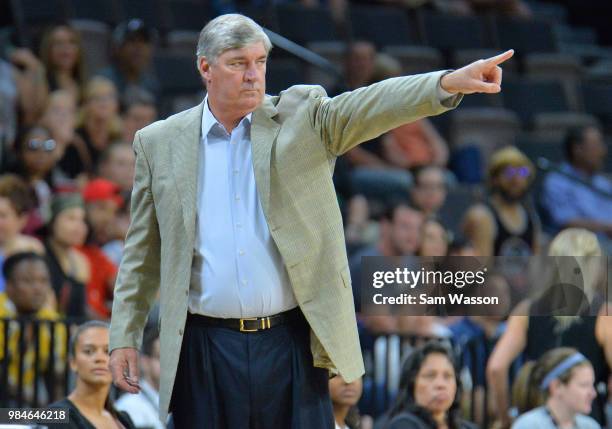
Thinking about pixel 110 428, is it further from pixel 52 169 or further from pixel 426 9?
pixel 426 9

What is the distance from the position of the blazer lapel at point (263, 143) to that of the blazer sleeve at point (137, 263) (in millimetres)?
326

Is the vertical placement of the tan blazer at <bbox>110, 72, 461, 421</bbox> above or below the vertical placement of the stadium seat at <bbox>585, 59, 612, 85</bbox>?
below

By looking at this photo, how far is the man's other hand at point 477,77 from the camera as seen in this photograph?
2.67 metres

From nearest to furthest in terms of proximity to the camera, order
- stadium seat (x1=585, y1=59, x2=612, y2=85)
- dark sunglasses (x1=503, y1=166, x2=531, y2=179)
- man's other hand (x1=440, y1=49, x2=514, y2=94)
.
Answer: man's other hand (x1=440, y1=49, x2=514, y2=94) < dark sunglasses (x1=503, y1=166, x2=531, y2=179) < stadium seat (x1=585, y1=59, x2=612, y2=85)

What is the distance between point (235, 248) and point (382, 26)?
21.8 ft

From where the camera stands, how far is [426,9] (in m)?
10.0

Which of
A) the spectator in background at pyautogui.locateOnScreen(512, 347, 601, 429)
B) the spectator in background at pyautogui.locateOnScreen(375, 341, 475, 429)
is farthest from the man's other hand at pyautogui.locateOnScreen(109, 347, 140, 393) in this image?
the spectator in background at pyautogui.locateOnScreen(512, 347, 601, 429)

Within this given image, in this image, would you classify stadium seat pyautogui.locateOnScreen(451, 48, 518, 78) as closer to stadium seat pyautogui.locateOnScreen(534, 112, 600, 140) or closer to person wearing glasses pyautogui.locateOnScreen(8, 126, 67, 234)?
stadium seat pyautogui.locateOnScreen(534, 112, 600, 140)

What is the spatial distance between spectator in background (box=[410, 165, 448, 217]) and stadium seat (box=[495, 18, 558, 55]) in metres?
2.70

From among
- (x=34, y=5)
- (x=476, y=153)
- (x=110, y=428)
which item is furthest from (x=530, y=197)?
(x=110, y=428)

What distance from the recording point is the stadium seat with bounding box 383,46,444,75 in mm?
9047

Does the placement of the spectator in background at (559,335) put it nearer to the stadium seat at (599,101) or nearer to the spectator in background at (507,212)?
the spectator in background at (507,212)

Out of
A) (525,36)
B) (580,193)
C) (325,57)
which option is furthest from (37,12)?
(525,36)

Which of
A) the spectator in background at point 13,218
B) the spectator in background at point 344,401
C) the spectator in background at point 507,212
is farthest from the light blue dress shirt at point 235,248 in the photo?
the spectator in background at point 507,212
